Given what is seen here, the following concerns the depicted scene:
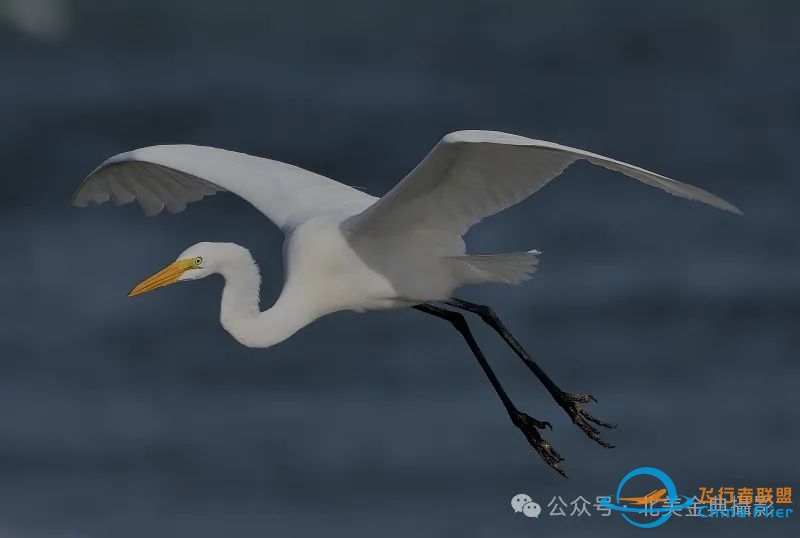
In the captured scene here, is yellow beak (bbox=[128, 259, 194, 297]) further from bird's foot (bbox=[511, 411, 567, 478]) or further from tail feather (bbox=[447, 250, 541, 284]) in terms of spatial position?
bird's foot (bbox=[511, 411, 567, 478])

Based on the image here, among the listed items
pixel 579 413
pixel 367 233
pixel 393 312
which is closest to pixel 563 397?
pixel 579 413

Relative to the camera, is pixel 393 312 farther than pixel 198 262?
Yes

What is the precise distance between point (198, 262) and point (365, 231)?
0.71 m

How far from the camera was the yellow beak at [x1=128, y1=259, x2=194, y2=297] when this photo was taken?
6621 millimetres

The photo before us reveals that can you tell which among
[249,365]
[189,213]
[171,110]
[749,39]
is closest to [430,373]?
[249,365]

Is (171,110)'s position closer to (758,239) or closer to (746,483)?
(758,239)

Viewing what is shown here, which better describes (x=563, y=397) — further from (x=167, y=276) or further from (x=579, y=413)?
(x=167, y=276)

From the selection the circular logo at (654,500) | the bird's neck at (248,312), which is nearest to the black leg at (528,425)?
the bird's neck at (248,312)

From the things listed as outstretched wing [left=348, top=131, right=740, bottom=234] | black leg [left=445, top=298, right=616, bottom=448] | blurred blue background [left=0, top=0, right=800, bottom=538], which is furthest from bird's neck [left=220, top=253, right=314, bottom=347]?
blurred blue background [left=0, top=0, right=800, bottom=538]

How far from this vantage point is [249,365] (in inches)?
464

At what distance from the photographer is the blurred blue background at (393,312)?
1077 cm

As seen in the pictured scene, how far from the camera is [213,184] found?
7.82 meters

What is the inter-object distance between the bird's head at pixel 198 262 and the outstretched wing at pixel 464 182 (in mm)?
545

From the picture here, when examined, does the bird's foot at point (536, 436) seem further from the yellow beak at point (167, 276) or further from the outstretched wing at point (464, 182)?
the yellow beak at point (167, 276)
